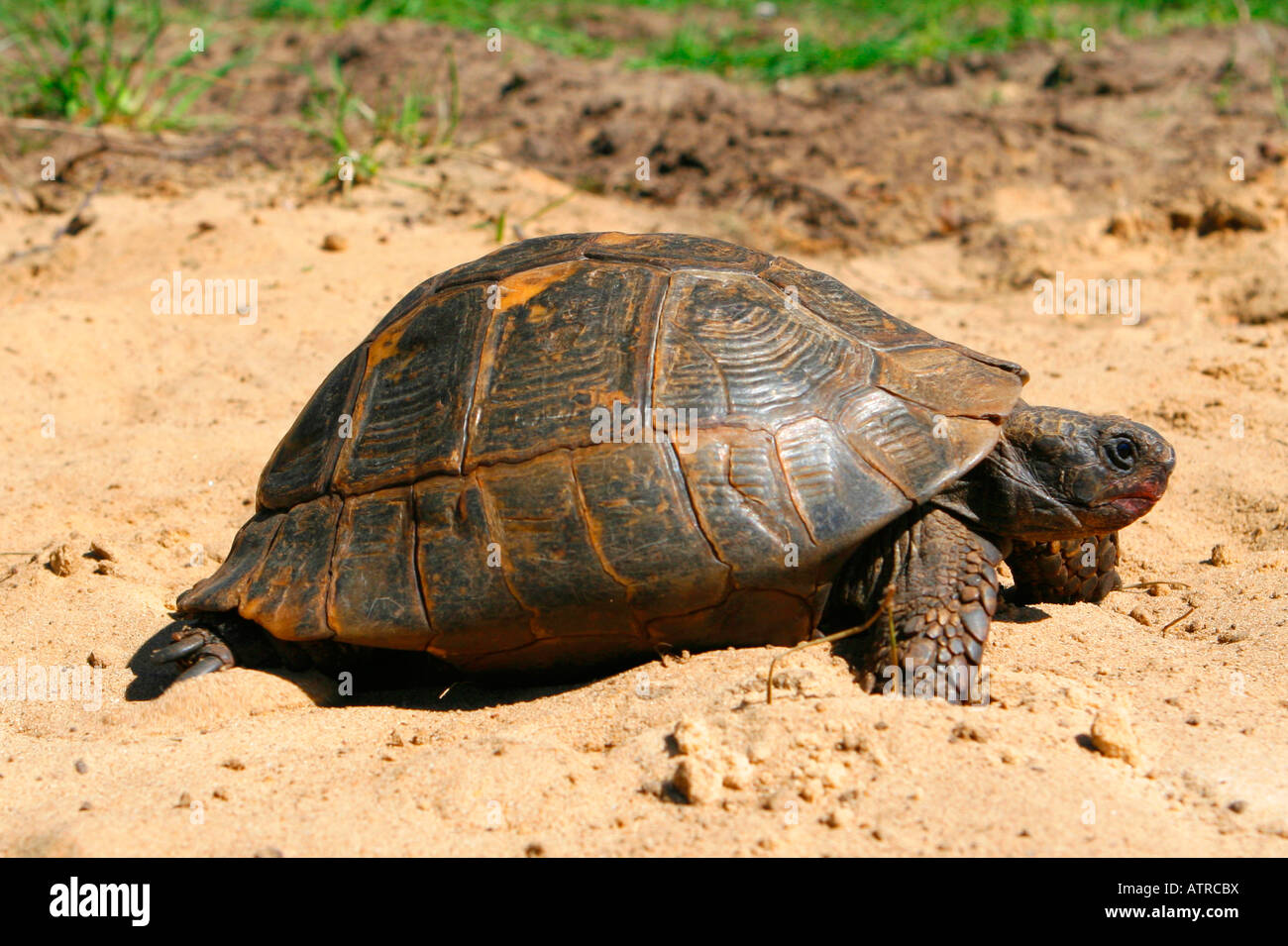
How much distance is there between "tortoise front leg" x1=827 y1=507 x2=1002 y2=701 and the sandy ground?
15 cm

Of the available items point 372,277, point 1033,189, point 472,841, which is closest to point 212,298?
point 372,277

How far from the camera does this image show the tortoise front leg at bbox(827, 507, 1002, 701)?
3.62 metres

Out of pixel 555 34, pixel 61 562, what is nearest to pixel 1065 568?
pixel 61 562

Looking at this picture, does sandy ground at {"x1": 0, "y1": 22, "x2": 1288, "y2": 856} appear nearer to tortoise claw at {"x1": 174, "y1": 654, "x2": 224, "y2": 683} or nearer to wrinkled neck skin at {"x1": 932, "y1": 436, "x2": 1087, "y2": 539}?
tortoise claw at {"x1": 174, "y1": 654, "x2": 224, "y2": 683}

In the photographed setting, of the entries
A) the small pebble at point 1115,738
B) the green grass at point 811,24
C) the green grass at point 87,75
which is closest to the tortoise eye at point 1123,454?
the small pebble at point 1115,738

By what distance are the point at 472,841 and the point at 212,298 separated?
16.9ft

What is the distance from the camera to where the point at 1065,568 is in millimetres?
4332

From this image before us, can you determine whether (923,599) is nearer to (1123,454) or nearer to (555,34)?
(1123,454)

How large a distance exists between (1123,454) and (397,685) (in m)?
2.66

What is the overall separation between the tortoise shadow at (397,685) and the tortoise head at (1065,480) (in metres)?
1.42

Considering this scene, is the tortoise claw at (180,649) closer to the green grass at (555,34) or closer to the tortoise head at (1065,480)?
the tortoise head at (1065,480)

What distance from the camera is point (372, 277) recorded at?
23.9 feet

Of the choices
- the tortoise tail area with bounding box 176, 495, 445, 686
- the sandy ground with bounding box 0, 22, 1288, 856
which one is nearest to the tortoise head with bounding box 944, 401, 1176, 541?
the sandy ground with bounding box 0, 22, 1288, 856

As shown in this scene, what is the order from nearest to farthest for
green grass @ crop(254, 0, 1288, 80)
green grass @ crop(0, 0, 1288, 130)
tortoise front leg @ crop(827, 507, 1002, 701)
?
tortoise front leg @ crop(827, 507, 1002, 701), green grass @ crop(0, 0, 1288, 130), green grass @ crop(254, 0, 1288, 80)
